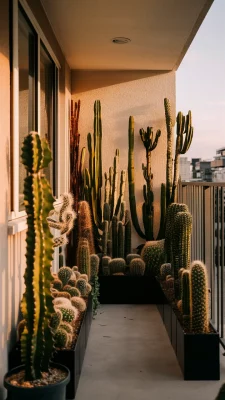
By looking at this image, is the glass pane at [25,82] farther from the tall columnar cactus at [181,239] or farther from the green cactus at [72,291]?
the tall columnar cactus at [181,239]

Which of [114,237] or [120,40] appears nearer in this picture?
[120,40]

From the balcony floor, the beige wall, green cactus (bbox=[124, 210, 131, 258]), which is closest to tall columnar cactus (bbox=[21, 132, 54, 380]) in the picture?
the balcony floor

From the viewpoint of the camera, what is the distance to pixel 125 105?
6.07 metres

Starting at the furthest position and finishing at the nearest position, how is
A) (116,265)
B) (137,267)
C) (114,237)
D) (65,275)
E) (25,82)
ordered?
(114,237) → (116,265) → (137,267) → (65,275) → (25,82)

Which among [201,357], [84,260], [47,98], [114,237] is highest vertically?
[47,98]

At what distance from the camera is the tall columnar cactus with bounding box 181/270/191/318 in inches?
127

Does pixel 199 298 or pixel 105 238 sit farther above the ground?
pixel 105 238

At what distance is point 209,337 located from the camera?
2.97 meters

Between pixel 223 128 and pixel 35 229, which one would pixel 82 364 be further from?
pixel 223 128

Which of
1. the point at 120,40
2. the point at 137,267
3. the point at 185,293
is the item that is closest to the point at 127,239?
the point at 137,267

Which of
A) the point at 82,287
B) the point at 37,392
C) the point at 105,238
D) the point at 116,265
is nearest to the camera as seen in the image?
the point at 37,392

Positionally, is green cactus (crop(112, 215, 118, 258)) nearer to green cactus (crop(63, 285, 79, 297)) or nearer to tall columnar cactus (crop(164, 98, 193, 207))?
tall columnar cactus (crop(164, 98, 193, 207))

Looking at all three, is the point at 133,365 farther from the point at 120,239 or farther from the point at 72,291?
the point at 120,239

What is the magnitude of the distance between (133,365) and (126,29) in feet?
8.98
